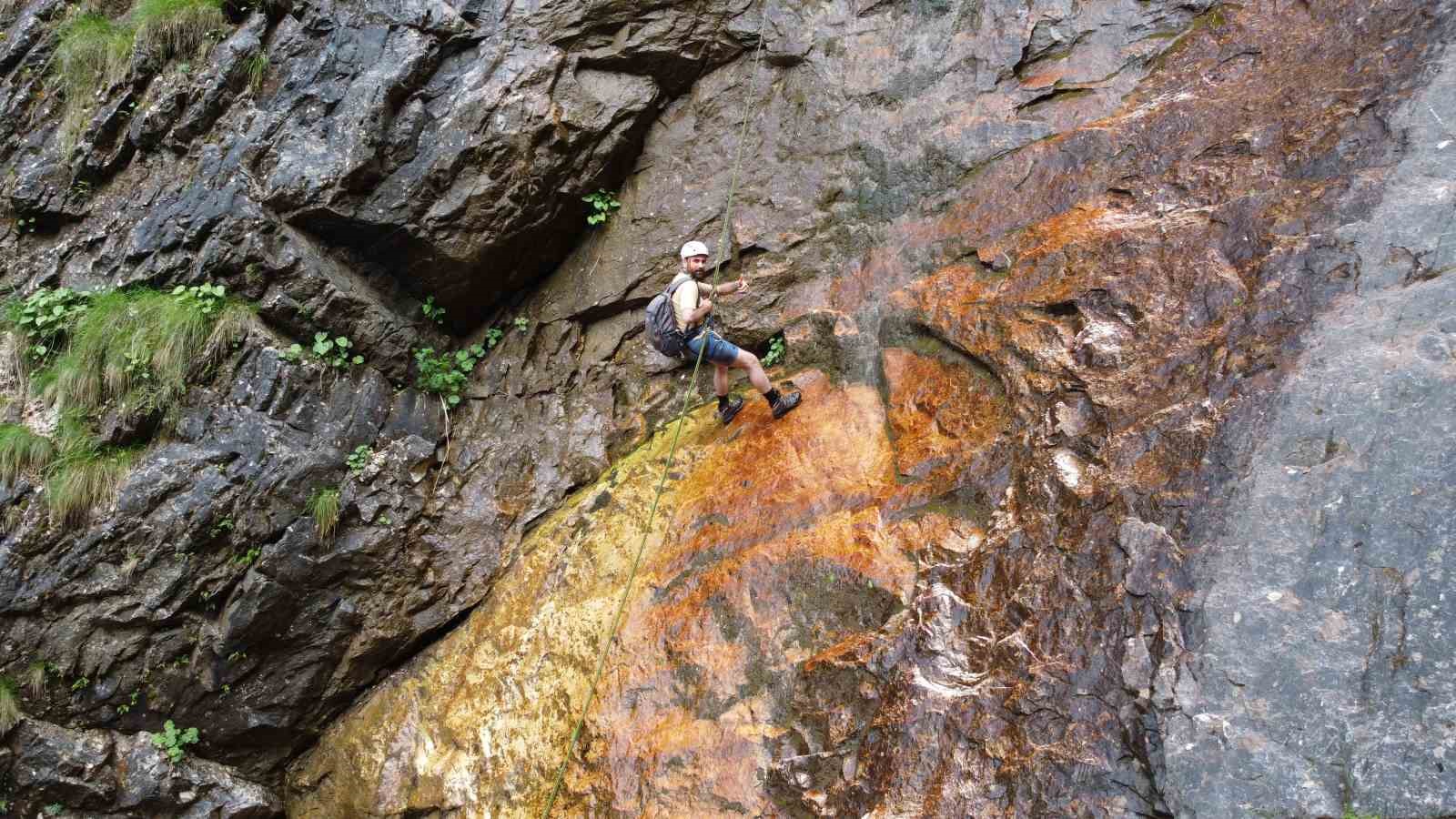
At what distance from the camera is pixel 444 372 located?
24.7 ft

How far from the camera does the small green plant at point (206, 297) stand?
6.86m

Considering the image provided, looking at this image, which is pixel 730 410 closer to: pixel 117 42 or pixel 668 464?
pixel 668 464

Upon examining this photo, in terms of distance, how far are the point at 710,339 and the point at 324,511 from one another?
3.06 metres

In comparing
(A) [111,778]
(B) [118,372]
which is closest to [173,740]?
(A) [111,778]

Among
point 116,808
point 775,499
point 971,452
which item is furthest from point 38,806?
point 971,452

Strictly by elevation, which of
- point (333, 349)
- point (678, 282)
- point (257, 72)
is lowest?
point (333, 349)

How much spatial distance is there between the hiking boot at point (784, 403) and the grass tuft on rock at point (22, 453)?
5214 millimetres

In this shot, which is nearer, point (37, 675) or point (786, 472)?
point (786, 472)

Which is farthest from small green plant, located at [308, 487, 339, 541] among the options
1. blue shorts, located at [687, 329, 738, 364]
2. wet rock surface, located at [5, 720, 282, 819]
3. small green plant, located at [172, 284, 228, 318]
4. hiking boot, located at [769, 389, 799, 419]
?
hiking boot, located at [769, 389, 799, 419]

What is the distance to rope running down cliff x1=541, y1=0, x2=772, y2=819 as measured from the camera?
5.41 metres

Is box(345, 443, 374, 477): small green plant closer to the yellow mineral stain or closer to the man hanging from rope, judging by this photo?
the yellow mineral stain

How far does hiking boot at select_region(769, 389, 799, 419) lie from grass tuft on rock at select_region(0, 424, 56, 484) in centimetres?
521

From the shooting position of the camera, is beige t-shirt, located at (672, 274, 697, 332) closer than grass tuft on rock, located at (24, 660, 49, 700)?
Yes

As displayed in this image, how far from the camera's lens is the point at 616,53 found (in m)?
7.57
